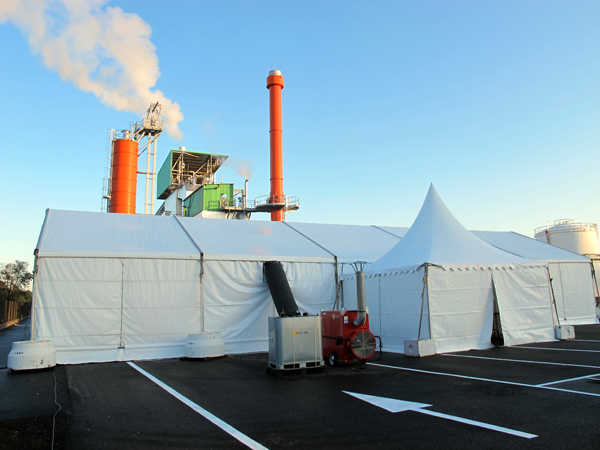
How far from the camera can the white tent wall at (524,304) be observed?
12680 mm

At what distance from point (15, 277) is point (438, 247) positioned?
49.3 meters

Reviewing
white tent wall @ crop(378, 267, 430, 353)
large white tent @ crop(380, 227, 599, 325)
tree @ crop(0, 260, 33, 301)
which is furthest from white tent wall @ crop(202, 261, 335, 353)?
tree @ crop(0, 260, 33, 301)

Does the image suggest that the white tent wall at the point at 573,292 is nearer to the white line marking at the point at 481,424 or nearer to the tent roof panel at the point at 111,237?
the tent roof panel at the point at 111,237

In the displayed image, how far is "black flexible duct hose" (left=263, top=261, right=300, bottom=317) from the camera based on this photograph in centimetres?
1252

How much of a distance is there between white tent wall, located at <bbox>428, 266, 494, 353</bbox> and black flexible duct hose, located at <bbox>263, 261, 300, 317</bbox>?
358 centimetres

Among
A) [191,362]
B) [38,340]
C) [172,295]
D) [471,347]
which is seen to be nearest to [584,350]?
[471,347]

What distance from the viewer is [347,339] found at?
9969 millimetres

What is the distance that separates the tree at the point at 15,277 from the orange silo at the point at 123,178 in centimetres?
2565

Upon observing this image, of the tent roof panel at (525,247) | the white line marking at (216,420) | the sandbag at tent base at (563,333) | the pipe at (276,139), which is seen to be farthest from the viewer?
the pipe at (276,139)

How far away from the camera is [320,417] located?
18.3ft

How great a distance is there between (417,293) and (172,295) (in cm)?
715

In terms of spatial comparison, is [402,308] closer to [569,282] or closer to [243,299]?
[243,299]

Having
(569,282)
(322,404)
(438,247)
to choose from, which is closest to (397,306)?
(438,247)

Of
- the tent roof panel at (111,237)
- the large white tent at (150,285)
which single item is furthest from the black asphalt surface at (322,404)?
the tent roof panel at (111,237)
